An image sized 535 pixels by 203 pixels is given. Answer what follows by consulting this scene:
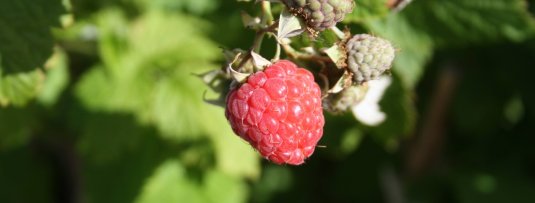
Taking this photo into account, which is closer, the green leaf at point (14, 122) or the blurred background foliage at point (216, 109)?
the blurred background foliage at point (216, 109)

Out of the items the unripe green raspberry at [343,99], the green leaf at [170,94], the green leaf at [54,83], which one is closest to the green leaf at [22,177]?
the green leaf at [54,83]

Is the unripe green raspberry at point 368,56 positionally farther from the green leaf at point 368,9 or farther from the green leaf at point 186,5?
the green leaf at point 186,5

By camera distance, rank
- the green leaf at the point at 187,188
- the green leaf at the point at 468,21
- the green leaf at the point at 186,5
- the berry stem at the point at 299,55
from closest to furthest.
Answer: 1. the berry stem at the point at 299,55
2. the green leaf at the point at 468,21
3. the green leaf at the point at 186,5
4. the green leaf at the point at 187,188

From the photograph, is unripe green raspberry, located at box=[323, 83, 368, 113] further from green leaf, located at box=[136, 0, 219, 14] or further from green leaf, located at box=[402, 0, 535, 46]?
green leaf, located at box=[136, 0, 219, 14]

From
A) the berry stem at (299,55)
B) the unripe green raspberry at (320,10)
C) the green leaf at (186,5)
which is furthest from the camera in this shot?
the green leaf at (186,5)

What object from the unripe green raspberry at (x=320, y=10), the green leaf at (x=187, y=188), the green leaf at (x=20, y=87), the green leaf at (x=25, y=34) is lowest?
the green leaf at (x=187, y=188)

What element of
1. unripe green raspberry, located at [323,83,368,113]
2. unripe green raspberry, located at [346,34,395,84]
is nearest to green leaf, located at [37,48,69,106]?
unripe green raspberry, located at [323,83,368,113]

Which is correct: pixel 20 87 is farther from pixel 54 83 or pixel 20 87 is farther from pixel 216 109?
pixel 54 83

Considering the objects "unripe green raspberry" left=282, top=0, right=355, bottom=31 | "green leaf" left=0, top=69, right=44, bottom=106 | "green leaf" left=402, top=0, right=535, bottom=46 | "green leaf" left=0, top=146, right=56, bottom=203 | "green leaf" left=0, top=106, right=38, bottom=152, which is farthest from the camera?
"green leaf" left=0, top=146, right=56, bottom=203
